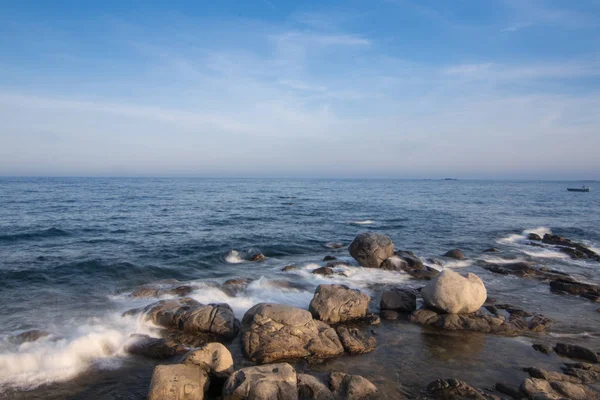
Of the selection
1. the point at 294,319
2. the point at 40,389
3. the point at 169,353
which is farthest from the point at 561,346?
the point at 40,389

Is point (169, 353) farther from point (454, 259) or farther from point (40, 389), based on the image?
point (454, 259)

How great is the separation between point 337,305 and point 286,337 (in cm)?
352

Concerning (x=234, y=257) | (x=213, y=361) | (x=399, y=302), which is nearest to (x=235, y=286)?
(x=234, y=257)

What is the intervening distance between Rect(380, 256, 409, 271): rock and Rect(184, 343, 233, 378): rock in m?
15.3

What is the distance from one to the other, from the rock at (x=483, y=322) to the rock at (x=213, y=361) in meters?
8.52

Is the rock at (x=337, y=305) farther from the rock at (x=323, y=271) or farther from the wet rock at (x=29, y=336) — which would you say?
the wet rock at (x=29, y=336)

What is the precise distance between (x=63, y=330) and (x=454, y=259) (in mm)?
25019

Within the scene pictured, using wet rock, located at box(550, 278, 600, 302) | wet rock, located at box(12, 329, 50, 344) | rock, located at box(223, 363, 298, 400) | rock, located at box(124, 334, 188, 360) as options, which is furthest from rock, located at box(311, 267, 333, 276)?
wet rock, located at box(12, 329, 50, 344)

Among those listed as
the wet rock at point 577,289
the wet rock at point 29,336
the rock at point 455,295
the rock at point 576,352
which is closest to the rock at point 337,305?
the rock at point 455,295

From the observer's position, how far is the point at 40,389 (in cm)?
975

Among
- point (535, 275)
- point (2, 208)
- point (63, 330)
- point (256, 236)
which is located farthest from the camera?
point (2, 208)

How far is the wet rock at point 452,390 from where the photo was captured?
364 inches

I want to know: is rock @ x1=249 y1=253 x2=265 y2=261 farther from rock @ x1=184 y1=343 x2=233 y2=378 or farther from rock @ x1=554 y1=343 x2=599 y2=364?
rock @ x1=554 y1=343 x2=599 y2=364

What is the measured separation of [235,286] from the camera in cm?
1872
